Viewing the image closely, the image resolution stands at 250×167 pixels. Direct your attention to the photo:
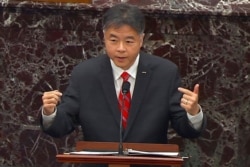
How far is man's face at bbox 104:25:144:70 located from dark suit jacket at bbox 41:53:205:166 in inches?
5.8

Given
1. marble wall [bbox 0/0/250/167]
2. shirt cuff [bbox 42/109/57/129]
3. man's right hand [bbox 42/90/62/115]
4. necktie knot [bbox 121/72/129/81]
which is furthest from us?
marble wall [bbox 0/0/250/167]

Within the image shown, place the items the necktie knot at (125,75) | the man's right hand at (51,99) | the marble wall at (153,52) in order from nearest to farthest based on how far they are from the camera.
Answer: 1. the man's right hand at (51,99)
2. the necktie knot at (125,75)
3. the marble wall at (153,52)

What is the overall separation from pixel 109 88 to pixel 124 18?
1.29 ft

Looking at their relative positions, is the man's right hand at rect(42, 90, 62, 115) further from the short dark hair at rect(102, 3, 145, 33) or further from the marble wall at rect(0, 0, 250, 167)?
the marble wall at rect(0, 0, 250, 167)

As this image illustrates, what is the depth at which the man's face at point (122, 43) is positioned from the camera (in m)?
3.75

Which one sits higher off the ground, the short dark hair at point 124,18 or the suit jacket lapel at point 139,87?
the short dark hair at point 124,18

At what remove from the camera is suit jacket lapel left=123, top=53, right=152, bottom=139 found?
3788 millimetres

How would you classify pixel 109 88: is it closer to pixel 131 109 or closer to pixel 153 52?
pixel 131 109

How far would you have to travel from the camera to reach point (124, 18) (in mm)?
3781

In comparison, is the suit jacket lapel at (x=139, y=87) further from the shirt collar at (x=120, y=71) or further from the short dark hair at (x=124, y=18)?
the short dark hair at (x=124, y=18)

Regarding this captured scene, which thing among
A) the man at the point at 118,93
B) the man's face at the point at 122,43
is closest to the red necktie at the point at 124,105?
the man at the point at 118,93

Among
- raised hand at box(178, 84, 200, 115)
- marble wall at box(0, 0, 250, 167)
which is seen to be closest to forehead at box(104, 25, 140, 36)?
raised hand at box(178, 84, 200, 115)

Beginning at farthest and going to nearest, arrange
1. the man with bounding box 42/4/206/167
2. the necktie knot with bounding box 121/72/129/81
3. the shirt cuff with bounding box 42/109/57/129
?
the necktie knot with bounding box 121/72/129/81
the man with bounding box 42/4/206/167
the shirt cuff with bounding box 42/109/57/129

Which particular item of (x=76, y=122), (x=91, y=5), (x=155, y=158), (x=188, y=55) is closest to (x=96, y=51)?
(x=91, y=5)
